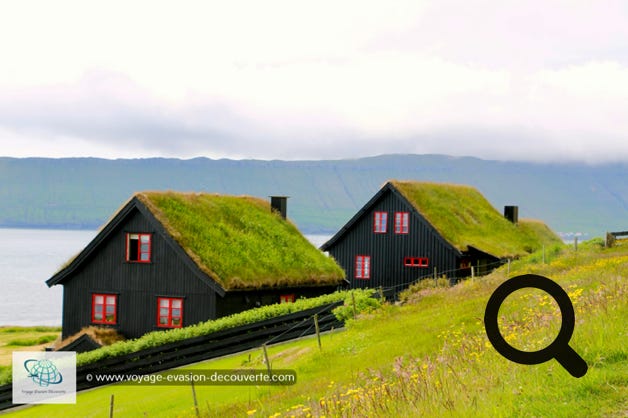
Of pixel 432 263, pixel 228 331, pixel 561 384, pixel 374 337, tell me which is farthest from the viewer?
pixel 432 263

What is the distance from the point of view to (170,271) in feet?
117

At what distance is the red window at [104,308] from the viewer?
36.8 meters

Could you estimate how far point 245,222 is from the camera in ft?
134

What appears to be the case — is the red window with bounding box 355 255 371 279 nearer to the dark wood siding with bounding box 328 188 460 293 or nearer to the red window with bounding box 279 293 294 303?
the dark wood siding with bounding box 328 188 460 293

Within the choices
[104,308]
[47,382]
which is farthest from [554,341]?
[104,308]

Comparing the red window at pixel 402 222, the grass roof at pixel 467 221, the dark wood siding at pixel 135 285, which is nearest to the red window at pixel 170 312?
the dark wood siding at pixel 135 285

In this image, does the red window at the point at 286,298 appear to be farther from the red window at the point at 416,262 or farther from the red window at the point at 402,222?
the red window at the point at 402,222

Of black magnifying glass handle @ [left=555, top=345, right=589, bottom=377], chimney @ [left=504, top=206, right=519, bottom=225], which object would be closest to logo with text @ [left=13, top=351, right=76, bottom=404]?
black magnifying glass handle @ [left=555, top=345, right=589, bottom=377]

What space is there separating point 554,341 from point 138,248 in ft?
103

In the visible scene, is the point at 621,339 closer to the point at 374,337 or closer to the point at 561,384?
the point at 561,384

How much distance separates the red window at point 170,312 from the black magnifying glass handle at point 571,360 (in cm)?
2942

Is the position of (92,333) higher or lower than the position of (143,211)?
lower

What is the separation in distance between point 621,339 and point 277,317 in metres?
22.1

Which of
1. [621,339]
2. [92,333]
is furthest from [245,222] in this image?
[621,339]
